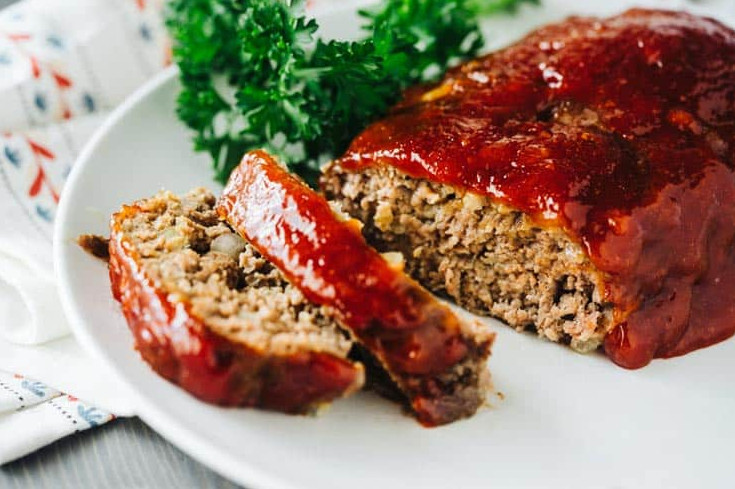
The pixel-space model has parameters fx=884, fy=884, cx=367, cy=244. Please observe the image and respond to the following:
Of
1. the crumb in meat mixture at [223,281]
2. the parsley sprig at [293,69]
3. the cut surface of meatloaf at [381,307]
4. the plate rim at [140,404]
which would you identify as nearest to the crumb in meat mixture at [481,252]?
the parsley sprig at [293,69]

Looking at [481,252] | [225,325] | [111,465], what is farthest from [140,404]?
[481,252]

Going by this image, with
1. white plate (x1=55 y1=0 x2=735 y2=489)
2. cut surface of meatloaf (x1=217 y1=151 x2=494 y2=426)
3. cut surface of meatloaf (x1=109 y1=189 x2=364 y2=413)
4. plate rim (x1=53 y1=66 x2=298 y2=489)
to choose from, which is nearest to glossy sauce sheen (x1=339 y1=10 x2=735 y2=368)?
white plate (x1=55 y1=0 x2=735 y2=489)

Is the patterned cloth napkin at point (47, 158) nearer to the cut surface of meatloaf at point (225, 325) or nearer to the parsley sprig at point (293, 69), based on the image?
the cut surface of meatloaf at point (225, 325)

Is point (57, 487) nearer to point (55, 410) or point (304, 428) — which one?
point (55, 410)

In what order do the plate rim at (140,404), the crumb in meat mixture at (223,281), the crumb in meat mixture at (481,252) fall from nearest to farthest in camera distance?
the plate rim at (140,404) → the crumb in meat mixture at (223,281) → the crumb in meat mixture at (481,252)

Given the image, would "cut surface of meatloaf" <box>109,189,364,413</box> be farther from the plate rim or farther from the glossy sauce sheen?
the glossy sauce sheen
